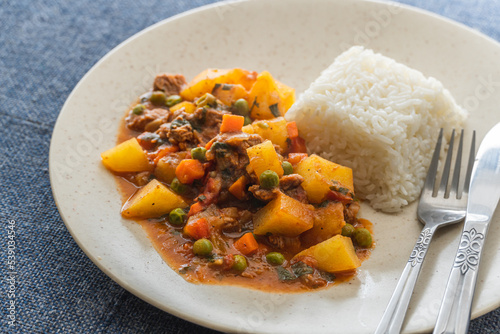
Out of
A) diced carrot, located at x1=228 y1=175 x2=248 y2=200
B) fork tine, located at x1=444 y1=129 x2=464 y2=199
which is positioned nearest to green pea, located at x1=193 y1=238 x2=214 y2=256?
diced carrot, located at x1=228 y1=175 x2=248 y2=200

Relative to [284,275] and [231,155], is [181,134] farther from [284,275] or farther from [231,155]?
[284,275]

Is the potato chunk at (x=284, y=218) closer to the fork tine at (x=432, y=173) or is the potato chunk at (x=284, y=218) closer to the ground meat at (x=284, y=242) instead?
the ground meat at (x=284, y=242)

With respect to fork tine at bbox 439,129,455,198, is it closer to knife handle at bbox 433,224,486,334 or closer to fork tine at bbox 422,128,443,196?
fork tine at bbox 422,128,443,196

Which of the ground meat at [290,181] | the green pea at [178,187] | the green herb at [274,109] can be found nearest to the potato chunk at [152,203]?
the green pea at [178,187]

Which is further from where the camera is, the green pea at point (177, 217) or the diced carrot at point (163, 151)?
the diced carrot at point (163, 151)

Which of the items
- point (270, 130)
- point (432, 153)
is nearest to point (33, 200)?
point (270, 130)
